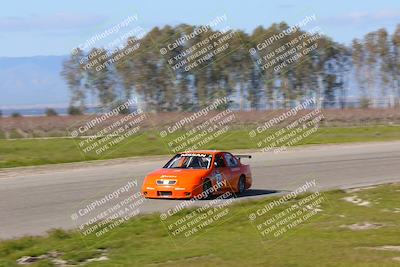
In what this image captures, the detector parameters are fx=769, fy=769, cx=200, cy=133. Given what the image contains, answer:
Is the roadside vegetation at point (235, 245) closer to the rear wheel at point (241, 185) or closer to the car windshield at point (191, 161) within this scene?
the car windshield at point (191, 161)

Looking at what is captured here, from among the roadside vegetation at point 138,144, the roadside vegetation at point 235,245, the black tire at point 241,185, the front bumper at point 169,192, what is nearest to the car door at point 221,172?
the black tire at point 241,185

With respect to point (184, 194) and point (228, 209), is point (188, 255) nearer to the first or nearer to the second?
point (228, 209)

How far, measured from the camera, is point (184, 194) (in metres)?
18.9

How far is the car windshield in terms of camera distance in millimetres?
19969

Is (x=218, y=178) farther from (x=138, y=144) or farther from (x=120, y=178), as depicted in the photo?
(x=138, y=144)

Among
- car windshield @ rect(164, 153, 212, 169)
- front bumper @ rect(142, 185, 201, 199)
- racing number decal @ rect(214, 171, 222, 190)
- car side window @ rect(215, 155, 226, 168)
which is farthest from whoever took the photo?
car side window @ rect(215, 155, 226, 168)

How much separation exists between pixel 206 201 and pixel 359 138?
28.6m

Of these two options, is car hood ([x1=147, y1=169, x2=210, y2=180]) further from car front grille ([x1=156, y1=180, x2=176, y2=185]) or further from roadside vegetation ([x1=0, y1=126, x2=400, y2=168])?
roadside vegetation ([x1=0, y1=126, x2=400, y2=168])

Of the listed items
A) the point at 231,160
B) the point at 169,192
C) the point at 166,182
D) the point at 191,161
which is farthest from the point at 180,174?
the point at 231,160

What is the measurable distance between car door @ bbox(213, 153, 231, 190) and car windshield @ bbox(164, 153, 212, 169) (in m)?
0.23

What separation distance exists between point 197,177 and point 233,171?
1636mm

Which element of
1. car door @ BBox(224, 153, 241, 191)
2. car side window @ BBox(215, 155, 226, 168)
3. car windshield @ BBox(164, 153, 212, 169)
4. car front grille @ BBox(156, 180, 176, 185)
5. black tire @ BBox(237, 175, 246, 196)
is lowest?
black tire @ BBox(237, 175, 246, 196)

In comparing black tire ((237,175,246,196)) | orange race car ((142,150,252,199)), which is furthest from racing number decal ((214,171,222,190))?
black tire ((237,175,246,196))

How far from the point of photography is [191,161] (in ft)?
66.3
